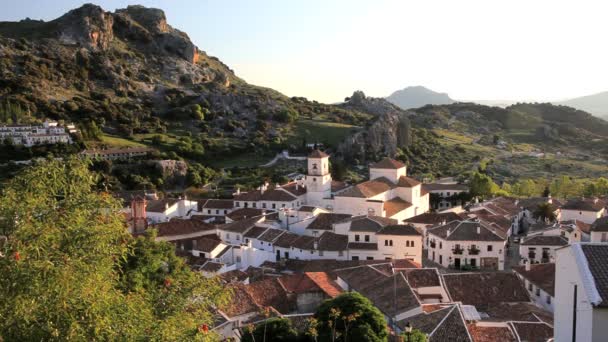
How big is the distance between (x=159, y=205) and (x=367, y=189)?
Result: 17351 mm

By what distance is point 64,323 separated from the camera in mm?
7770

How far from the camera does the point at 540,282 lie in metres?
27.3

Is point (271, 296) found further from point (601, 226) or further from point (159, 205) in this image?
point (159, 205)

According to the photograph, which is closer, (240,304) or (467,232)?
(240,304)

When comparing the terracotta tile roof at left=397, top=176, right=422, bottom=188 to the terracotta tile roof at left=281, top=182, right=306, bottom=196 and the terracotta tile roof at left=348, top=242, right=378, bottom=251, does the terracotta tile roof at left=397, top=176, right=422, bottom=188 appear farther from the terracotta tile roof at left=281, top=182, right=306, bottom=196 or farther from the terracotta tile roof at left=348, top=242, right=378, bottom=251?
the terracotta tile roof at left=348, top=242, right=378, bottom=251

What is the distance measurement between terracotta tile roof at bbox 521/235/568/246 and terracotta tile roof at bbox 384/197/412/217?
31.5 feet

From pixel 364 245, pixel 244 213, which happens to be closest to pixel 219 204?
pixel 244 213

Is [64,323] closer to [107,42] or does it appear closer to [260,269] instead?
[260,269]

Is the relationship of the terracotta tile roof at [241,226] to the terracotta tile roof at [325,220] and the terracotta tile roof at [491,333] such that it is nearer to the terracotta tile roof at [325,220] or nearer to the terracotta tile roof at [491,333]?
the terracotta tile roof at [325,220]

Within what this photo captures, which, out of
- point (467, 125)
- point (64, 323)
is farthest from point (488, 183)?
point (467, 125)

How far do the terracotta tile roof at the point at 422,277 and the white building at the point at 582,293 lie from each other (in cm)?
1571

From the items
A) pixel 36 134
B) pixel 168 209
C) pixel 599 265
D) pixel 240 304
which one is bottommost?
pixel 240 304

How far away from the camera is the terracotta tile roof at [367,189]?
4069cm

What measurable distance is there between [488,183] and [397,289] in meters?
36.6
